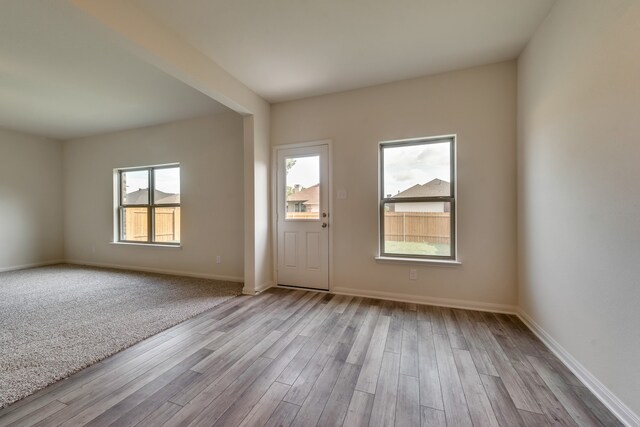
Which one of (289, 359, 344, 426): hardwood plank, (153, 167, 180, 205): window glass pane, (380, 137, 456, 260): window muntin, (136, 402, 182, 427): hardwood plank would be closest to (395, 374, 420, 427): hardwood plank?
(289, 359, 344, 426): hardwood plank

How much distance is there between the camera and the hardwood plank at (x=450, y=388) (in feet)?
4.38

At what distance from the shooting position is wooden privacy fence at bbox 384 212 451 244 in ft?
9.86

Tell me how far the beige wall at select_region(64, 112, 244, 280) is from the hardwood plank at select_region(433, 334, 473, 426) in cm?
301

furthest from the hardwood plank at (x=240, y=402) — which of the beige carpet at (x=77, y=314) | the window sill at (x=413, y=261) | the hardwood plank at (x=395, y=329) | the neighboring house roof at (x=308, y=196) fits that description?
the neighboring house roof at (x=308, y=196)

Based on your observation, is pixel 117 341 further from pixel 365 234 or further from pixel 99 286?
pixel 365 234

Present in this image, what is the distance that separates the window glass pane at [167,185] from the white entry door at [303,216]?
215 cm

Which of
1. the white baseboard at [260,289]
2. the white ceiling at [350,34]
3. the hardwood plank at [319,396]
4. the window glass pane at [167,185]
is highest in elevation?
the white ceiling at [350,34]

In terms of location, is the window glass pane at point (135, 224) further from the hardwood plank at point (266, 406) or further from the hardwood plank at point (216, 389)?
the hardwood plank at point (266, 406)

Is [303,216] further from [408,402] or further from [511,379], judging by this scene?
[511,379]

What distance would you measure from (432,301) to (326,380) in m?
1.85

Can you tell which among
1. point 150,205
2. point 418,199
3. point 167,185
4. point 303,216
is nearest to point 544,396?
point 418,199

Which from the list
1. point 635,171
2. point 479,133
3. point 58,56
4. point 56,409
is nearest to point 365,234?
point 479,133

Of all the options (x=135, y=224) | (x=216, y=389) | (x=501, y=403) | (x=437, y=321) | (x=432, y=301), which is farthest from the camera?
(x=135, y=224)

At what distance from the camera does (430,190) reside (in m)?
3.05
